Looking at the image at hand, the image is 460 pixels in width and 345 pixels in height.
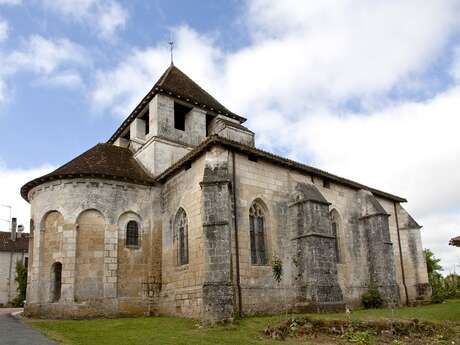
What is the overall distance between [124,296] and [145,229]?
9.59ft

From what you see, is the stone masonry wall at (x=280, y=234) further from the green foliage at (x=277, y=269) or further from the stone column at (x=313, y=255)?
the stone column at (x=313, y=255)

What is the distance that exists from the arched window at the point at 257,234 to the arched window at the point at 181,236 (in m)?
2.69

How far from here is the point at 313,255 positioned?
647 inches

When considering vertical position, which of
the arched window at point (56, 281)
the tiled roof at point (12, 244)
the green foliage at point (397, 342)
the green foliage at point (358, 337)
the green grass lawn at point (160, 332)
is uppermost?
the tiled roof at point (12, 244)

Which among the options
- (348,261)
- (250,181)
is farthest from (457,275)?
(250,181)

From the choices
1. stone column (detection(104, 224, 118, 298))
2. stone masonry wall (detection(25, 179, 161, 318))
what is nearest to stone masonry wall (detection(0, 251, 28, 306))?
stone masonry wall (detection(25, 179, 161, 318))

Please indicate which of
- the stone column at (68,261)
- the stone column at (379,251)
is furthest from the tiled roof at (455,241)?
the stone column at (68,261)

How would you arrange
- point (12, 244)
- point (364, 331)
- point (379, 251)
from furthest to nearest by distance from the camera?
point (12, 244), point (379, 251), point (364, 331)

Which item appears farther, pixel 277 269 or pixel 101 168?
pixel 101 168

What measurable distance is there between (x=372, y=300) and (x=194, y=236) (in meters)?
8.91

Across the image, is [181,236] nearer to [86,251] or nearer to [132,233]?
[132,233]

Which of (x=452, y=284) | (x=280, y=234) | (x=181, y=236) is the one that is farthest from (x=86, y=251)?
(x=452, y=284)

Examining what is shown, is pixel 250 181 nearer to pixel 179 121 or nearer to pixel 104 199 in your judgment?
pixel 104 199

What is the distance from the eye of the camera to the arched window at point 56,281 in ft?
56.2
